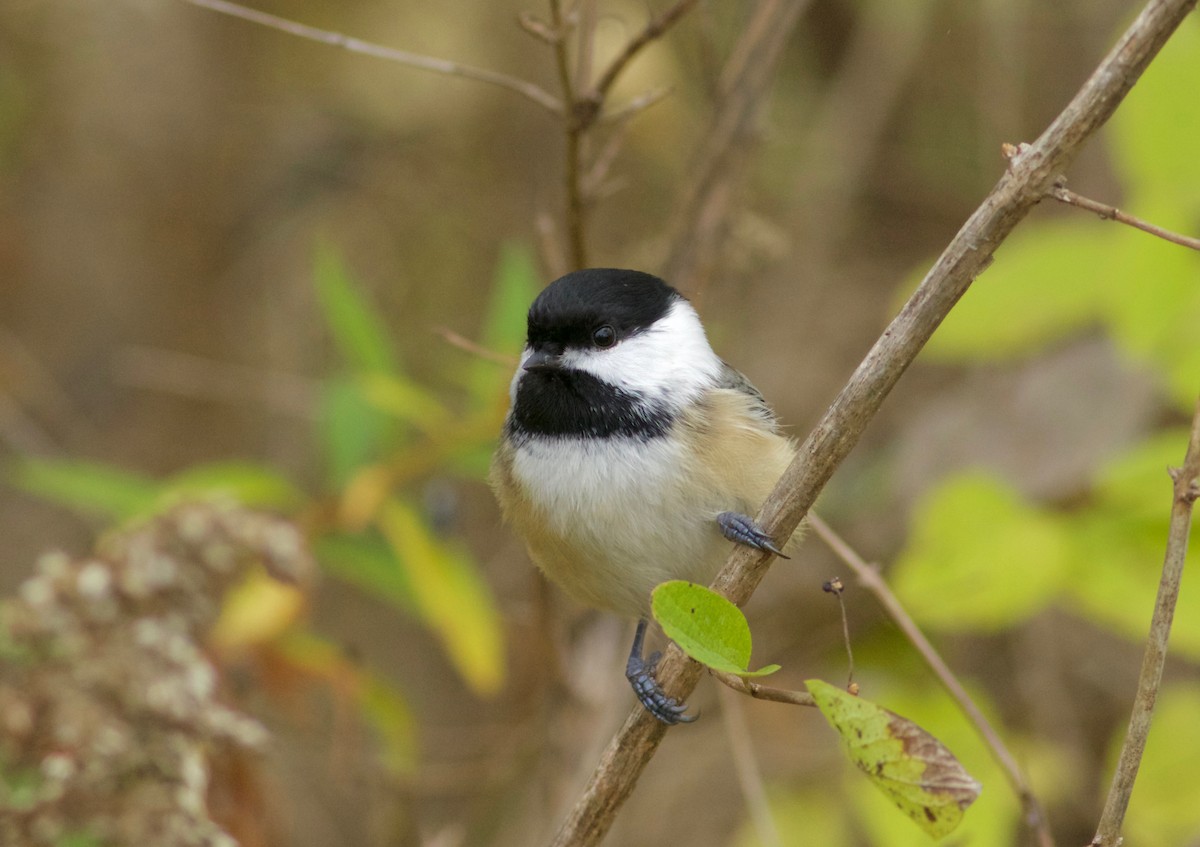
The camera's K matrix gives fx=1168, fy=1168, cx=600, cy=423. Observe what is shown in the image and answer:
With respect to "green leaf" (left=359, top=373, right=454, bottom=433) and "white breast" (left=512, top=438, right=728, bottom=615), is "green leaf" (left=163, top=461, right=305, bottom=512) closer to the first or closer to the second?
"green leaf" (left=359, top=373, right=454, bottom=433)

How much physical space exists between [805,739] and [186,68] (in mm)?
2749

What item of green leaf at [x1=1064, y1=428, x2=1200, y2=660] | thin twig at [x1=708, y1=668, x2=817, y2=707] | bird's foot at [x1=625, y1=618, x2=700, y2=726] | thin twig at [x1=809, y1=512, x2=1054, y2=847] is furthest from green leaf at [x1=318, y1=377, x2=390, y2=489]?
green leaf at [x1=1064, y1=428, x2=1200, y2=660]

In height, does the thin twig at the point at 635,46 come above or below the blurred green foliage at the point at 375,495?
above

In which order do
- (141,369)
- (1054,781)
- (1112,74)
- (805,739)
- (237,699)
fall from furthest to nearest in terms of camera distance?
(141,369) < (805,739) < (1054,781) < (237,699) < (1112,74)

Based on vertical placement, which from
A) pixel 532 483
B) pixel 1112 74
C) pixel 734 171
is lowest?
pixel 532 483

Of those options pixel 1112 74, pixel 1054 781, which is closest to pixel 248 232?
pixel 1054 781

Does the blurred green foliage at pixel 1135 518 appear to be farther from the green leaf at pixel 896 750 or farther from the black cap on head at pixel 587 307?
the green leaf at pixel 896 750

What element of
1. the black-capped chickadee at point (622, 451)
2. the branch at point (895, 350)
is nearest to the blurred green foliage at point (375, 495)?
the black-capped chickadee at point (622, 451)

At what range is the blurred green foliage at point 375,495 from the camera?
2080 mm

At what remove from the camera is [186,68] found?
3.68 m

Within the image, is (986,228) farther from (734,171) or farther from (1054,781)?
(1054,781)

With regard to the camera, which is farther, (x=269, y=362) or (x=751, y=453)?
(x=269, y=362)

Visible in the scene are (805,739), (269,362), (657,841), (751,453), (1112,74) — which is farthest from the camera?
(269,362)

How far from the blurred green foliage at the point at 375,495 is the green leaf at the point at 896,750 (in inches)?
43.1
